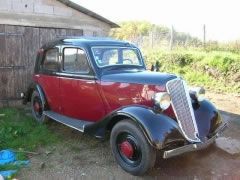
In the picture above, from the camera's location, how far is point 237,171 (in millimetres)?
5621

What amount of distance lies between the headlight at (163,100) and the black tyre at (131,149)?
19.4 inches

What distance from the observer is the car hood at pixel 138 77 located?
5.64 metres

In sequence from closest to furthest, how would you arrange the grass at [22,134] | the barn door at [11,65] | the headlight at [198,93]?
the headlight at [198,93], the grass at [22,134], the barn door at [11,65]

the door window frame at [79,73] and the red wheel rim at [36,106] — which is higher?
the door window frame at [79,73]

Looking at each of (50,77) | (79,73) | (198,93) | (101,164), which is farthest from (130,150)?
(50,77)

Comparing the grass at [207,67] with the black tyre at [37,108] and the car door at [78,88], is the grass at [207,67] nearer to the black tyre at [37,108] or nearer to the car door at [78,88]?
the black tyre at [37,108]

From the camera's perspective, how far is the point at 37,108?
825 cm

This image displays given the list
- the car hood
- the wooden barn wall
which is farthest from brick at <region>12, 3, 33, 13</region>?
the car hood

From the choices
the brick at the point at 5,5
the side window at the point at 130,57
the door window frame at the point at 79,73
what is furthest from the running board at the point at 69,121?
the brick at the point at 5,5

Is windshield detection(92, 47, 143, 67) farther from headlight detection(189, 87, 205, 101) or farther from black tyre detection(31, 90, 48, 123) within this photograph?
black tyre detection(31, 90, 48, 123)

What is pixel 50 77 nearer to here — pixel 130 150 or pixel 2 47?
pixel 2 47

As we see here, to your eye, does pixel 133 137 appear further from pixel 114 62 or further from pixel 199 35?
pixel 199 35

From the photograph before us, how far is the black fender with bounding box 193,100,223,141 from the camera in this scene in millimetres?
5782

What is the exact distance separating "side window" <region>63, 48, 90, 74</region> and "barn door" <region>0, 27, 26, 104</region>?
2.61 meters
